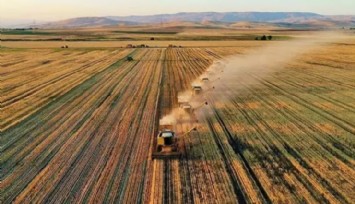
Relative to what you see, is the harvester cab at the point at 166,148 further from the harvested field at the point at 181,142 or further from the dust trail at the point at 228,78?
the dust trail at the point at 228,78

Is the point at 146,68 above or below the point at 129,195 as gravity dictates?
below

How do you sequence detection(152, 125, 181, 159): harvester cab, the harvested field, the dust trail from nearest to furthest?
1. the harvested field
2. detection(152, 125, 181, 159): harvester cab
3. the dust trail

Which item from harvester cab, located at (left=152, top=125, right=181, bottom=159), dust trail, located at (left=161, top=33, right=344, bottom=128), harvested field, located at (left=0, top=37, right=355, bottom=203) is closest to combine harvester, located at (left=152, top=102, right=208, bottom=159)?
harvester cab, located at (left=152, top=125, right=181, bottom=159)

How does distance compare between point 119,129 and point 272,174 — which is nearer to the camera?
point 272,174

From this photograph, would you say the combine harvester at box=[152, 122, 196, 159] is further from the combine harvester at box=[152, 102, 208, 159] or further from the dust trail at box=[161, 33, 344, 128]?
the dust trail at box=[161, 33, 344, 128]

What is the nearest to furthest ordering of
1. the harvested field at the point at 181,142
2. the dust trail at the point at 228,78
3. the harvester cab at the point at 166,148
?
1. the harvested field at the point at 181,142
2. the harvester cab at the point at 166,148
3. the dust trail at the point at 228,78

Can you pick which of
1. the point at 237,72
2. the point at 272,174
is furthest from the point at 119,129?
the point at 237,72

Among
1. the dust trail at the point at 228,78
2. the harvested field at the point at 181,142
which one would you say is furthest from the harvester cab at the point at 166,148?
the dust trail at the point at 228,78

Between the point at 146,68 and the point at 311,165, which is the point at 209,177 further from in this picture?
the point at 146,68

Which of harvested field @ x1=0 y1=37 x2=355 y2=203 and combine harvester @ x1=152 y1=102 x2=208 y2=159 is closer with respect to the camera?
harvested field @ x1=0 y1=37 x2=355 y2=203
